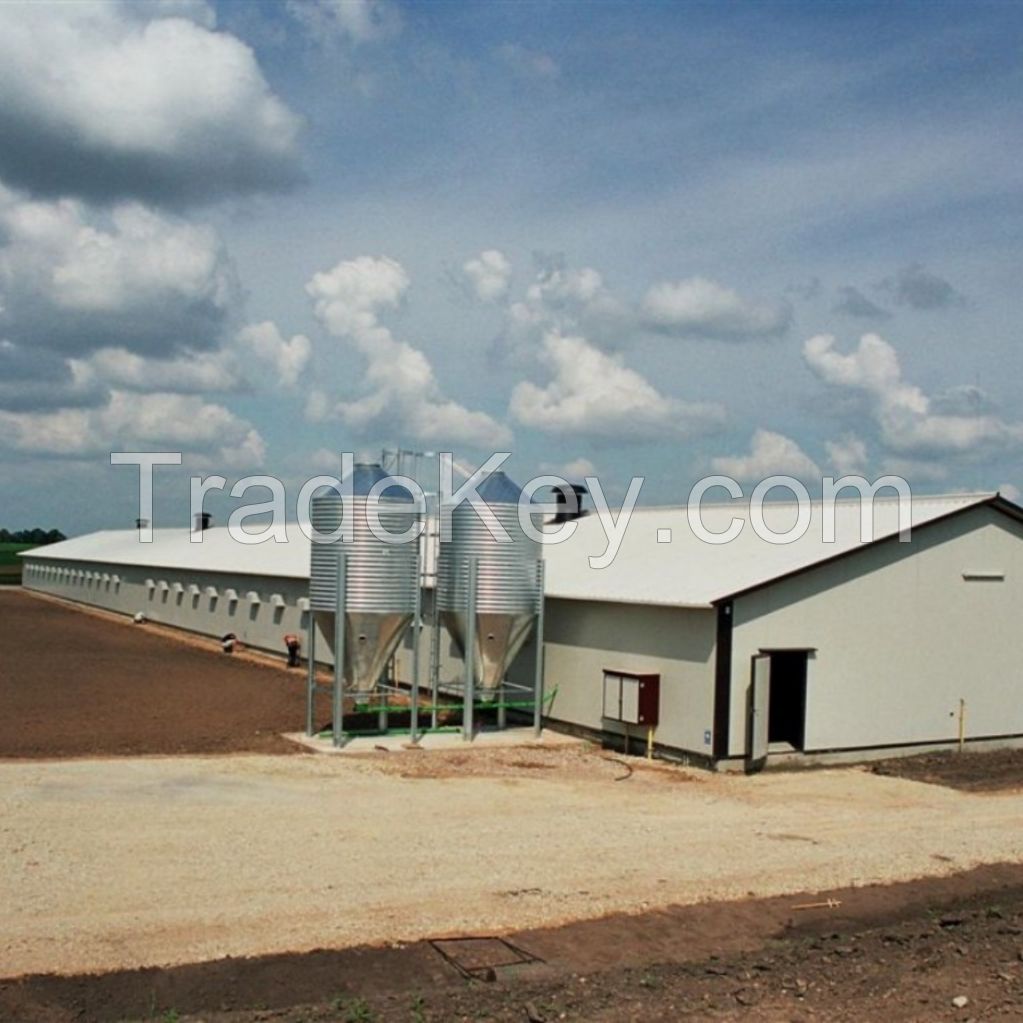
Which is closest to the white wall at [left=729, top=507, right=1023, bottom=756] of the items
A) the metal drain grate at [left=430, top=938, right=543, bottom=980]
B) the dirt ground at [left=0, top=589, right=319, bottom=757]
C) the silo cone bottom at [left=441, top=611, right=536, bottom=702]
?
the silo cone bottom at [left=441, top=611, right=536, bottom=702]

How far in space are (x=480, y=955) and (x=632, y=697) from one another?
11434mm

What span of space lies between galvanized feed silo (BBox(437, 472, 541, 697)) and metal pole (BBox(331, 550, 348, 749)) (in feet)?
7.43

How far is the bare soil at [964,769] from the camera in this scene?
1946 cm

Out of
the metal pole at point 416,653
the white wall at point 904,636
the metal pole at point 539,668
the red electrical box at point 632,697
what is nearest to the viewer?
the white wall at point 904,636

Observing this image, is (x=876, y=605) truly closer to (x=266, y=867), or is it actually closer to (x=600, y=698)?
(x=600, y=698)

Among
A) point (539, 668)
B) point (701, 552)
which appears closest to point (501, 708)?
point (539, 668)

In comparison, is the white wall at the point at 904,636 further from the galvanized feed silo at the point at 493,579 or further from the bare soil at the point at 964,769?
the galvanized feed silo at the point at 493,579

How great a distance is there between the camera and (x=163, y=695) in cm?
2853

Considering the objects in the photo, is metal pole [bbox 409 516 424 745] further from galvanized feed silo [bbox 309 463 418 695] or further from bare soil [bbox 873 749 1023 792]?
bare soil [bbox 873 749 1023 792]

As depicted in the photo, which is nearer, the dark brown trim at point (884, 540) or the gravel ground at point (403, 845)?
the gravel ground at point (403, 845)

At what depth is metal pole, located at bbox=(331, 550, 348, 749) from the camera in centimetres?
2174

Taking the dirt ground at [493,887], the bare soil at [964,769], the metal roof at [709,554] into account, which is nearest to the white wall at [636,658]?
the metal roof at [709,554]

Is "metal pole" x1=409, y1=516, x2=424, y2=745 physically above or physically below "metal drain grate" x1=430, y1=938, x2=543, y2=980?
above

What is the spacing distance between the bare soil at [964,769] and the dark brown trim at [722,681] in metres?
2.74
